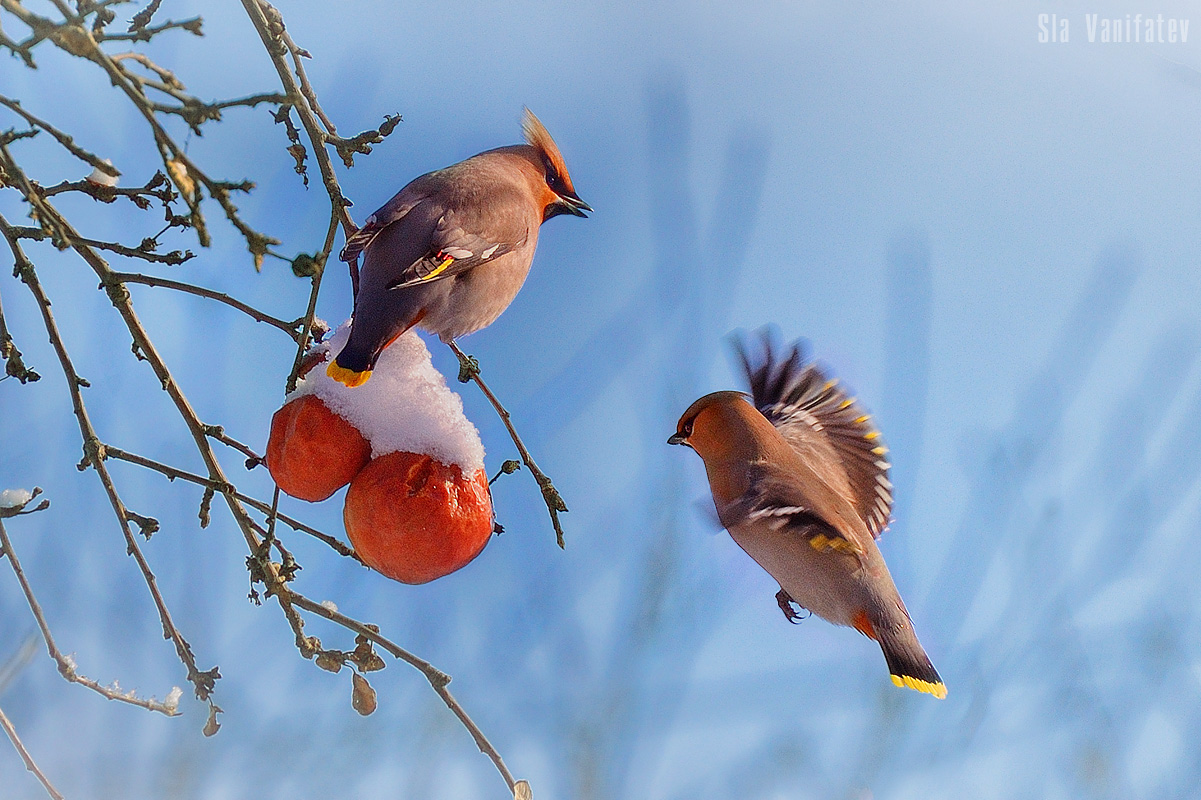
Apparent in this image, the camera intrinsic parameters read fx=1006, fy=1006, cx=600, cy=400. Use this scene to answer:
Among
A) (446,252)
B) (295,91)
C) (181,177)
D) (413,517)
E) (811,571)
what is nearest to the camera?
(181,177)

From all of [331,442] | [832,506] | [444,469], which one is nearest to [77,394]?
[331,442]

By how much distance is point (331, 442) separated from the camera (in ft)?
5.57

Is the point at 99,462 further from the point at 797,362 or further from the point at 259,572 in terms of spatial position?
the point at 797,362

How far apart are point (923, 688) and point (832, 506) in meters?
0.51

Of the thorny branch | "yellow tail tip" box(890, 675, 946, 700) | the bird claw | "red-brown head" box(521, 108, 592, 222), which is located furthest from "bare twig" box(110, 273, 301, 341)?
"yellow tail tip" box(890, 675, 946, 700)

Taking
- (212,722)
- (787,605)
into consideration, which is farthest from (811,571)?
(212,722)

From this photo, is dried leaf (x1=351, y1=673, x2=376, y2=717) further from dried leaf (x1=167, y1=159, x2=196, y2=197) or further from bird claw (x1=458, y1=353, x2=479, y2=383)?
dried leaf (x1=167, y1=159, x2=196, y2=197)

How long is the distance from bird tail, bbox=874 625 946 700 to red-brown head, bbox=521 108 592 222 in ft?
4.35

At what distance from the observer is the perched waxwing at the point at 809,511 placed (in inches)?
94.4

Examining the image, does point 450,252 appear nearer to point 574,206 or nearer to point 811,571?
point 574,206

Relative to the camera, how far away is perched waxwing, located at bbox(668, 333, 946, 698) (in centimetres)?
240

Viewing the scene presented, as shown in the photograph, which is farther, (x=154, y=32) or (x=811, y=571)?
(x=811, y=571)

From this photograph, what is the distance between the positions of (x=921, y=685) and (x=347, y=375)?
1.52m

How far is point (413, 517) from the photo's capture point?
1.63 metres
